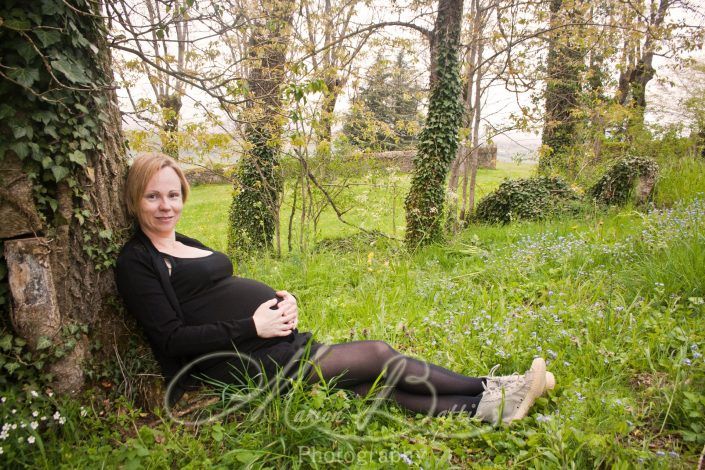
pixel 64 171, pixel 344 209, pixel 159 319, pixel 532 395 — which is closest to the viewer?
pixel 64 171

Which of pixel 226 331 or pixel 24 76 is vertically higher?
pixel 24 76

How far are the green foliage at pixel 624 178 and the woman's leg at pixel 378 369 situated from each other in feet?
19.4

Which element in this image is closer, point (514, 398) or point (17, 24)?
point (17, 24)

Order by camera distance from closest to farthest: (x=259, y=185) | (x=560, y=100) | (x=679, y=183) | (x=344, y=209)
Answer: (x=679, y=183)
(x=259, y=185)
(x=344, y=209)
(x=560, y=100)

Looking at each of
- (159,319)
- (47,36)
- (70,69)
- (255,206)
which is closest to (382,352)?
(159,319)

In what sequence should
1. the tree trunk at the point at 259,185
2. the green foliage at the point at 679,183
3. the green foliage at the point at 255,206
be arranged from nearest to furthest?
the green foliage at the point at 679,183
the tree trunk at the point at 259,185
the green foliage at the point at 255,206

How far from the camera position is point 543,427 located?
6.51 ft

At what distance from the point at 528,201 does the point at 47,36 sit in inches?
285

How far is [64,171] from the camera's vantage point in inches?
70.4

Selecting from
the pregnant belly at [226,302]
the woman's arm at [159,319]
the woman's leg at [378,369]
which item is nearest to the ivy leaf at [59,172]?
the woman's arm at [159,319]

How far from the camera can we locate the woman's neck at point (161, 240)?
219cm

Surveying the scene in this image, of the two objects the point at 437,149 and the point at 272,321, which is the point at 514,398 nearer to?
the point at 272,321

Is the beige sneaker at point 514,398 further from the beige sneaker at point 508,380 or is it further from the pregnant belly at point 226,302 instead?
the pregnant belly at point 226,302

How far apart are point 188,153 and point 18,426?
420 centimetres
